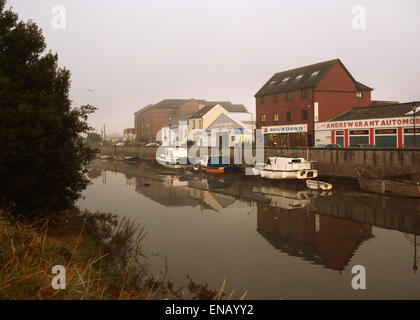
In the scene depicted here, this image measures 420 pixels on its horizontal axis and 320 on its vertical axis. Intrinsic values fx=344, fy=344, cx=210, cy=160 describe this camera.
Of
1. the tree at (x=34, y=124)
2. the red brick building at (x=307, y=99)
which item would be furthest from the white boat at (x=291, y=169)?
the tree at (x=34, y=124)

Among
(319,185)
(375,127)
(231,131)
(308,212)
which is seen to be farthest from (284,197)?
(231,131)

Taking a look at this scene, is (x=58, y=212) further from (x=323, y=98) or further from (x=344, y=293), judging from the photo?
(x=323, y=98)

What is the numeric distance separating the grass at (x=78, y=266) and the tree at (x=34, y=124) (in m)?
1.16

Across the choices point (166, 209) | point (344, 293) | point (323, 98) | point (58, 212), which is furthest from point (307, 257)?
point (323, 98)

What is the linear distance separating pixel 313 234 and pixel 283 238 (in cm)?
167

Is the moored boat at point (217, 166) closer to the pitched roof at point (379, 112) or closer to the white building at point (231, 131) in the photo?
the white building at point (231, 131)

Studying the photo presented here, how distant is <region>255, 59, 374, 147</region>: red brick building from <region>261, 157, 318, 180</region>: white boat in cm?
1685

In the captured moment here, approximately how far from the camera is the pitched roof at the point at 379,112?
1535 inches

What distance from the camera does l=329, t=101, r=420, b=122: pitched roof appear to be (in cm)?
3899

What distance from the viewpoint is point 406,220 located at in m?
19.2

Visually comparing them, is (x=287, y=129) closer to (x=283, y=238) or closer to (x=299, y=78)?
(x=299, y=78)
